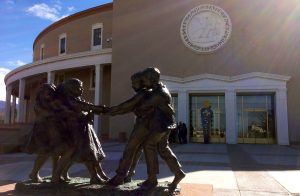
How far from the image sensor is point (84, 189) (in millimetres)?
5234

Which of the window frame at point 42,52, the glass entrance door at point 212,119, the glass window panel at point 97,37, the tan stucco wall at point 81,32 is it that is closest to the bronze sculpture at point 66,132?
the glass entrance door at point 212,119

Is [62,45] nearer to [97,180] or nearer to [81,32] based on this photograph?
[81,32]

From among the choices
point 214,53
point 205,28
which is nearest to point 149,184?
point 214,53

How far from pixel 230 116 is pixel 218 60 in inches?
160

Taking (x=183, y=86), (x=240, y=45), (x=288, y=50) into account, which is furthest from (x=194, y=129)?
(x=288, y=50)

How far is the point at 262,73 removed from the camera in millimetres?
22656

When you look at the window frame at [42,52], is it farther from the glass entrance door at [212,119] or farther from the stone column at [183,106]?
the glass entrance door at [212,119]

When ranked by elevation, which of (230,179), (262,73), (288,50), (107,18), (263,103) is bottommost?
(230,179)

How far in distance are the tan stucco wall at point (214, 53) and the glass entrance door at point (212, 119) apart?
1894mm

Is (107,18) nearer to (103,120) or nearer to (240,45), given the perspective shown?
(103,120)

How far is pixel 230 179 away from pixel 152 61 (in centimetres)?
1823

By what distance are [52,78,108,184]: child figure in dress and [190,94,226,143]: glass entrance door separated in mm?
18975

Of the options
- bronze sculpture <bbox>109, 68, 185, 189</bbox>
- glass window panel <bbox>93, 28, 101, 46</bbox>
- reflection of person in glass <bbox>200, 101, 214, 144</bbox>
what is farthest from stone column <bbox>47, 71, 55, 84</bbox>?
bronze sculpture <bbox>109, 68, 185, 189</bbox>

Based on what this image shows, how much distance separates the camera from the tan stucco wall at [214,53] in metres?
23.3
